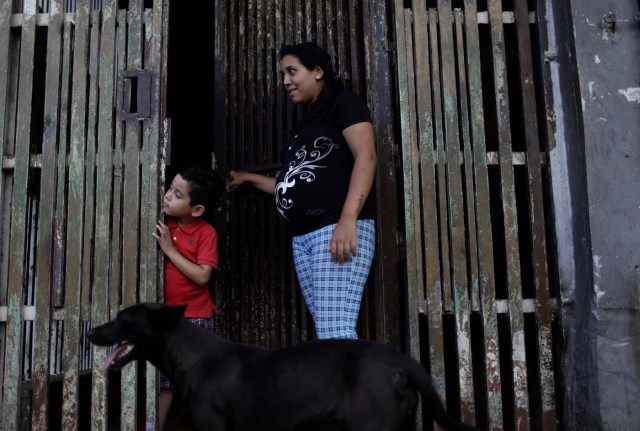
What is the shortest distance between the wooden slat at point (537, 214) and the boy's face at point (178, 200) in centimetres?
201

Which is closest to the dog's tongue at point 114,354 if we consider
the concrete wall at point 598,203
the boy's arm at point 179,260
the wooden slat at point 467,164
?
the boy's arm at point 179,260

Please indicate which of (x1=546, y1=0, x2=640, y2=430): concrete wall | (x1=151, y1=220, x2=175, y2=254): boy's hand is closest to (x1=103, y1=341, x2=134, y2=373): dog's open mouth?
(x1=151, y1=220, x2=175, y2=254): boy's hand

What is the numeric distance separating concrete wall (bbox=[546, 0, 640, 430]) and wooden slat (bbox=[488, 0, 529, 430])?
0.85 ft

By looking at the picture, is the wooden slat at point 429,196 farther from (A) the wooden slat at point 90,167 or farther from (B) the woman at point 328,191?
(A) the wooden slat at point 90,167

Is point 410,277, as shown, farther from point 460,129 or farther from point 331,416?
point 331,416

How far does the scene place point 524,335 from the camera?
13.1 ft

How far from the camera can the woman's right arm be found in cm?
450

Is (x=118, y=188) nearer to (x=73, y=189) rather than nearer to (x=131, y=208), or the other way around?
(x=131, y=208)

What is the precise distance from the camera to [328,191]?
3703 mm

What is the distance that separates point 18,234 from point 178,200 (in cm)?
94

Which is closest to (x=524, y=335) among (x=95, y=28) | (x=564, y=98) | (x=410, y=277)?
(x=410, y=277)

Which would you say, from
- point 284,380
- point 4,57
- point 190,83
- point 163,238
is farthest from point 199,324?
point 190,83

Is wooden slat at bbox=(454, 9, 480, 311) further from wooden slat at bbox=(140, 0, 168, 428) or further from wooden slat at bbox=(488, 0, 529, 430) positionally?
wooden slat at bbox=(140, 0, 168, 428)

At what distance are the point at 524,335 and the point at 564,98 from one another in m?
1.41
